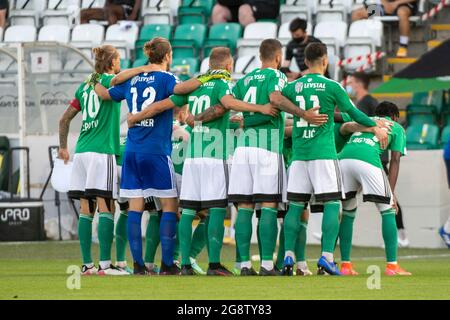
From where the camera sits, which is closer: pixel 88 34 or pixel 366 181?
pixel 366 181

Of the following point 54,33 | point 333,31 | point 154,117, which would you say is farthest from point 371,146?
point 54,33

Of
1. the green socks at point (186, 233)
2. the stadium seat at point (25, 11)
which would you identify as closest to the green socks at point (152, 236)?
the green socks at point (186, 233)

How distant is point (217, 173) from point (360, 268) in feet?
7.83

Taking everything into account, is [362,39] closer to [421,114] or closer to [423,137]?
[421,114]

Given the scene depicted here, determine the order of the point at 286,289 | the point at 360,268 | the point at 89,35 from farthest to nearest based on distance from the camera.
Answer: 1. the point at 89,35
2. the point at 360,268
3. the point at 286,289

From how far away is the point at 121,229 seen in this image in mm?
13766

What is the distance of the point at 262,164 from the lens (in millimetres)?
12805

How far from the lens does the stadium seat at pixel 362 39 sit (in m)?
21.9

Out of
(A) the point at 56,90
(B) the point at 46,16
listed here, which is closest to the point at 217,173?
(A) the point at 56,90

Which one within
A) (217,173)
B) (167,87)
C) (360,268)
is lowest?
(360,268)

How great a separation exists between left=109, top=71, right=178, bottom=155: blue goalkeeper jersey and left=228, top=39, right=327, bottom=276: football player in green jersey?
68cm

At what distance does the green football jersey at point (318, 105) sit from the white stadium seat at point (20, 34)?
12967mm

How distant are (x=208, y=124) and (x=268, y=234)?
3.77 feet

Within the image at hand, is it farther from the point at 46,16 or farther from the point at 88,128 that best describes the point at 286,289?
the point at 46,16
